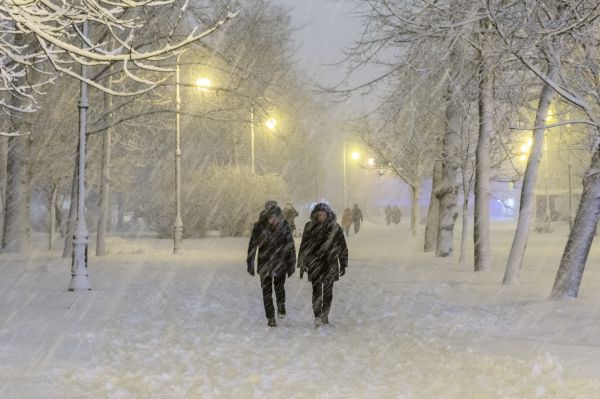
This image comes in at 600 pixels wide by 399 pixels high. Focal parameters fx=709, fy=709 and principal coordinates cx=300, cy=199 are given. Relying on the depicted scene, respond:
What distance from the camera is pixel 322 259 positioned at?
32.5 feet

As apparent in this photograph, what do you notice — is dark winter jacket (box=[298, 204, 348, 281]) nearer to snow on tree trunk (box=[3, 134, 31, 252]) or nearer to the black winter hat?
the black winter hat

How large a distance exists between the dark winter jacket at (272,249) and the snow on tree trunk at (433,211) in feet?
43.3

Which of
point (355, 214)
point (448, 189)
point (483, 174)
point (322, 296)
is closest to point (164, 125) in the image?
point (448, 189)

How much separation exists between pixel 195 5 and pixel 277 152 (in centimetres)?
2990

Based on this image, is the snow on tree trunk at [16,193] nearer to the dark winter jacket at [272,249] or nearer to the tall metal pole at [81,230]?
the tall metal pole at [81,230]

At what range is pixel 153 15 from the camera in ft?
64.0

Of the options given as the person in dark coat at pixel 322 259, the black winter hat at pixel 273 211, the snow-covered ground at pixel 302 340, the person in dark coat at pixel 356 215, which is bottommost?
the snow-covered ground at pixel 302 340

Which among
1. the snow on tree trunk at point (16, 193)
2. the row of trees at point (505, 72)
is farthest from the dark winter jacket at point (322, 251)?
the snow on tree trunk at point (16, 193)

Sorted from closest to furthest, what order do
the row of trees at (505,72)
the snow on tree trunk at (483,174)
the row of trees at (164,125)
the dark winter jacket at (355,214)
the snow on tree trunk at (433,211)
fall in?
the row of trees at (505,72) < the snow on tree trunk at (483,174) < the row of trees at (164,125) < the snow on tree trunk at (433,211) < the dark winter jacket at (355,214)

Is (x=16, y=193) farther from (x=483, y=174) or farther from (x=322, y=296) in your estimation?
(x=322, y=296)

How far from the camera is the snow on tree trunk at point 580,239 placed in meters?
10.8

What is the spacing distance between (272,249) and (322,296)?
0.96 metres

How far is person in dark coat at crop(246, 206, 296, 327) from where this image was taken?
9938 mm

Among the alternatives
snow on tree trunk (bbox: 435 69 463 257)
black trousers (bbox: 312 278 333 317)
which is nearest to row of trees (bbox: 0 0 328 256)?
→ black trousers (bbox: 312 278 333 317)
